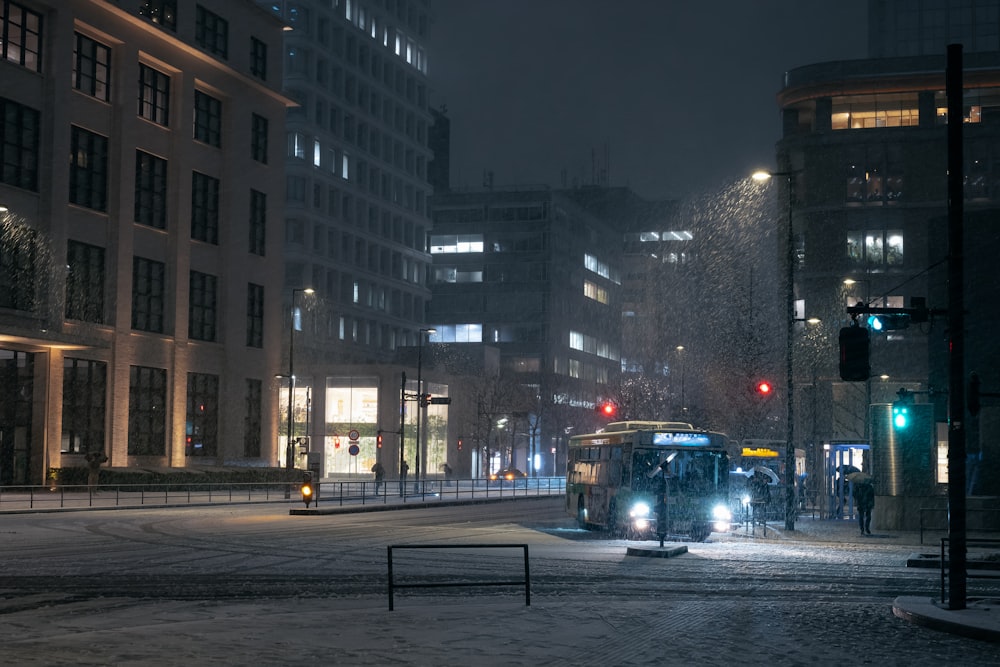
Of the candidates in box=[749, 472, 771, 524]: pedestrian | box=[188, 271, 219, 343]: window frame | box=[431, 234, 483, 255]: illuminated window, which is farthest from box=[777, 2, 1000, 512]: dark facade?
box=[431, 234, 483, 255]: illuminated window

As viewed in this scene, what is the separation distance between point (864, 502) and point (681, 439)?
642 centimetres

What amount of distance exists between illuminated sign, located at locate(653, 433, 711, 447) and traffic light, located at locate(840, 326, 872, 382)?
43.0 feet

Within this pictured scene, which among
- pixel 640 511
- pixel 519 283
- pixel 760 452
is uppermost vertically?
pixel 519 283

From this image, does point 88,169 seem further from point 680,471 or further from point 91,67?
point 680,471

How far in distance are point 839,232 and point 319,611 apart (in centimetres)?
7533

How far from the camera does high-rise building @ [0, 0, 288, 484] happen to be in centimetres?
5875

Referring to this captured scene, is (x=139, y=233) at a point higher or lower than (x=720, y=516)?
higher

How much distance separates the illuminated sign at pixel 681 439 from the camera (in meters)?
30.8

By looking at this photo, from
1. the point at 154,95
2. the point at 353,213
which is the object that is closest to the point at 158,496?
the point at 154,95

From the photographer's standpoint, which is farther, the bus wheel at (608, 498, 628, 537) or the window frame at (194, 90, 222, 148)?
the window frame at (194, 90, 222, 148)

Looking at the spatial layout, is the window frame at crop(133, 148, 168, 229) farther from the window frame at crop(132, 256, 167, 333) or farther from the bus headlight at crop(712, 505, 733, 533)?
the bus headlight at crop(712, 505, 733, 533)

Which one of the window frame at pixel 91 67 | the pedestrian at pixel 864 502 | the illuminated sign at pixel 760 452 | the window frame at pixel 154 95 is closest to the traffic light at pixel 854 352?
the pedestrian at pixel 864 502

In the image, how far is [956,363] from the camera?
1598 cm

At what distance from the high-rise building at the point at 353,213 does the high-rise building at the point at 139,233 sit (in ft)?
52.2
